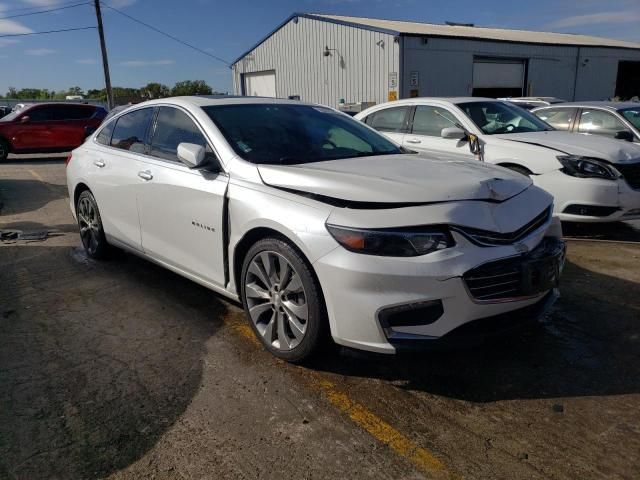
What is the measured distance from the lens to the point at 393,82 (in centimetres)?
2070

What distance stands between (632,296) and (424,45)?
18.8 m

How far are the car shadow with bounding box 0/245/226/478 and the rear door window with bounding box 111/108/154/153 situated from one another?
3.81ft

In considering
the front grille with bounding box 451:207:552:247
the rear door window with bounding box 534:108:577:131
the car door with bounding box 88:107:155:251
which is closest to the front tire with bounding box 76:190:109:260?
the car door with bounding box 88:107:155:251

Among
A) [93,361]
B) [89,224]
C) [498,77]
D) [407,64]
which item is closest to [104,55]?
[407,64]

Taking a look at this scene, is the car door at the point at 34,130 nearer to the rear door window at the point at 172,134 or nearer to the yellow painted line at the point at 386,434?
the rear door window at the point at 172,134

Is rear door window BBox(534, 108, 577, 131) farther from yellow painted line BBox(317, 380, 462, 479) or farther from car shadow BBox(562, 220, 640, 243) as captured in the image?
yellow painted line BBox(317, 380, 462, 479)

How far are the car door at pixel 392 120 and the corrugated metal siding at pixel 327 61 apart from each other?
1375 centimetres

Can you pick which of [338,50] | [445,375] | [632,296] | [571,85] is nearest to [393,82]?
[338,50]

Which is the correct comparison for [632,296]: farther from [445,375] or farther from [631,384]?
[445,375]

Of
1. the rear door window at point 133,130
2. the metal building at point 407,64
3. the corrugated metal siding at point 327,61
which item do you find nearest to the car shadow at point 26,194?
the rear door window at point 133,130

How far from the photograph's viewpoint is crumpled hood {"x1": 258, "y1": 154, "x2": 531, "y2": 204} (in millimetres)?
2781

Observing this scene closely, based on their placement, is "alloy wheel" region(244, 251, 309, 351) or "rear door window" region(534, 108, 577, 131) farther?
"rear door window" region(534, 108, 577, 131)

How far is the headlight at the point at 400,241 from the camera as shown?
2.62m

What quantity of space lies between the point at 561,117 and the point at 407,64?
1321 cm
